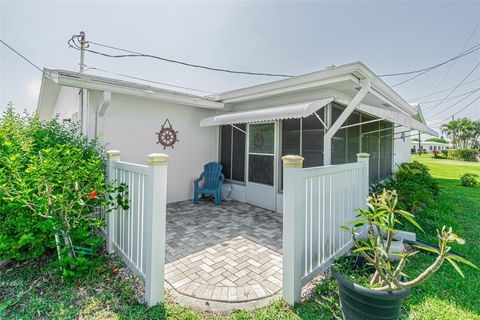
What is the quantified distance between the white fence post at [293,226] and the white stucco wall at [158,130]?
5.49 meters

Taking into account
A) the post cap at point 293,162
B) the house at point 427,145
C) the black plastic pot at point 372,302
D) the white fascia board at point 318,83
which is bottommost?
the black plastic pot at point 372,302

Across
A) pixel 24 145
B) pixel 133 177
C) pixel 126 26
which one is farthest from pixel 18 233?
pixel 126 26

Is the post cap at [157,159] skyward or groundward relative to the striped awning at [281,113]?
groundward

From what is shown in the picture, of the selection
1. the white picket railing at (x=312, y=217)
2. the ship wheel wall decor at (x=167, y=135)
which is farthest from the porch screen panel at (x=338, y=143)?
the ship wheel wall decor at (x=167, y=135)

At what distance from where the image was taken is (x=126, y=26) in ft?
29.6

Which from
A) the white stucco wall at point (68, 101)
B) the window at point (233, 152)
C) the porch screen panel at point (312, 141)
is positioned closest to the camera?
the porch screen panel at point (312, 141)

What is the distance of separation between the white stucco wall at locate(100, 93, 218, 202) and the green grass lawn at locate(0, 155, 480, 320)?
11.4 feet

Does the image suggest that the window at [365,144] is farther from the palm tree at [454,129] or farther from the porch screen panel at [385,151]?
the palm tree at [454,129]

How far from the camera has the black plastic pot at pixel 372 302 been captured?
206 cm

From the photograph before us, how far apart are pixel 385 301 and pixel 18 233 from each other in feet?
16.7

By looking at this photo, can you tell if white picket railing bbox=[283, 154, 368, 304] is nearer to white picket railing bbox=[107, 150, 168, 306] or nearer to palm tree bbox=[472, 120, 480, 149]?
white picket railing bbox=[107, 150, 168, 306]

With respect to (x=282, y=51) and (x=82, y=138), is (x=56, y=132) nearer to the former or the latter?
(x=82, y=138)

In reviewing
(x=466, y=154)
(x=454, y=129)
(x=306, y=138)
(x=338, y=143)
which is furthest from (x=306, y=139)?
(x=454, y=129)

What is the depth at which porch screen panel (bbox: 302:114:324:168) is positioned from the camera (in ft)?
19.7
